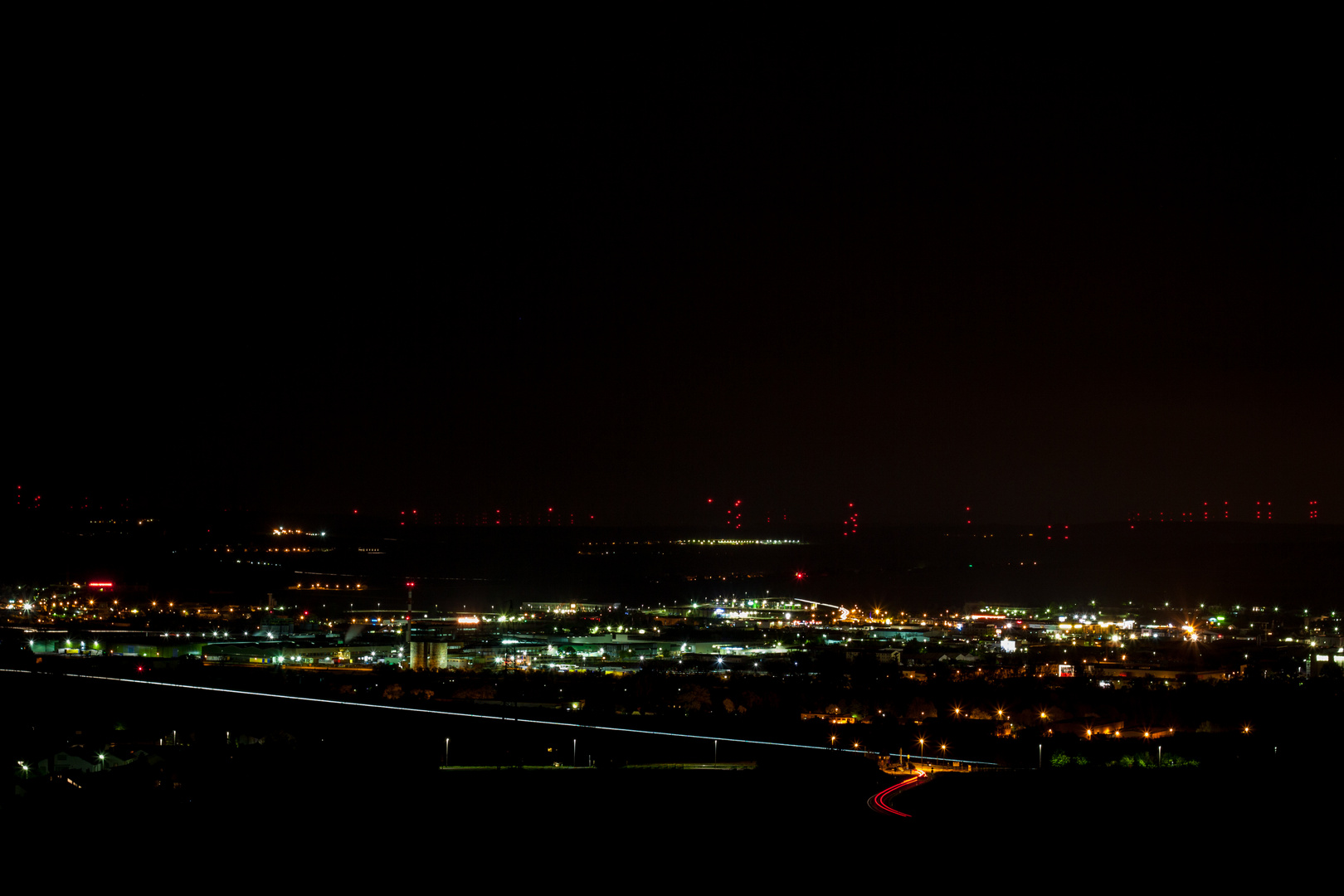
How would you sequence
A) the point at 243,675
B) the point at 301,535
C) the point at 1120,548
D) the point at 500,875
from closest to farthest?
the point at 500,875, the point at 243,675, the point at 301,535, the point at 1120,548

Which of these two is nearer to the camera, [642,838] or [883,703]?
[642,838]

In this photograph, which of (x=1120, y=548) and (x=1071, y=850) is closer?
(x=1071, y=850)

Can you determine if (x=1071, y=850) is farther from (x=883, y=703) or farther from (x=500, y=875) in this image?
(x=883, y=703)

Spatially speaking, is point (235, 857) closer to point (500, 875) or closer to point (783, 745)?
point (500, 875)

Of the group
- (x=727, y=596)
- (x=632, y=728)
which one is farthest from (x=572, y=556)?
(x=632, y=728)

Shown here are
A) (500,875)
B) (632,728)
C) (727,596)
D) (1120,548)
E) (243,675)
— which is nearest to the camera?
(500,875)

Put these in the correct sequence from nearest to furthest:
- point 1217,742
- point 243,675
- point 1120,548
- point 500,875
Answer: point 500,875 → point 1217,742 → point 243,675 → point 1120,548

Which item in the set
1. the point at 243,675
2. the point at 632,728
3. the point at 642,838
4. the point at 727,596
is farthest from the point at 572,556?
the point at 642,838

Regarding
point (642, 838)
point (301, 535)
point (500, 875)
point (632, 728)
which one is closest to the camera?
point (500, 875)
